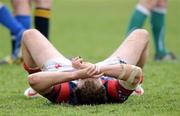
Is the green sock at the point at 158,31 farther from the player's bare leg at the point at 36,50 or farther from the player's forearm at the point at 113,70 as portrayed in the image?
the player's forearm at the point at 113,70

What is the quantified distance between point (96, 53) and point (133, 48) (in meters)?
4.89

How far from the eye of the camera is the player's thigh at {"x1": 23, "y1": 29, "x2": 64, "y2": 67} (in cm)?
609

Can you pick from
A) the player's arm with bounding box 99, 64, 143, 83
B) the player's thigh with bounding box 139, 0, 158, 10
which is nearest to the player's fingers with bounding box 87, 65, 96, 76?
the player's arm with bounding box 99, 64, 143, 83

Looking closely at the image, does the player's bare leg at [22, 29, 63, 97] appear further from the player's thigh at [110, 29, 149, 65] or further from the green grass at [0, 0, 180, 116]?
the player's thigh at [110, 29, 149, 65]

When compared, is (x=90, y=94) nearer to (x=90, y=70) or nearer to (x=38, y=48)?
(x=90, y=70)

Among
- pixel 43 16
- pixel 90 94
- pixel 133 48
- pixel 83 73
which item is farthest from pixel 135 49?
pixel 43 16

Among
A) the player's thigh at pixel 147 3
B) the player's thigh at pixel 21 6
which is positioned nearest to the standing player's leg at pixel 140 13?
the player's thigh at pixel 147 3

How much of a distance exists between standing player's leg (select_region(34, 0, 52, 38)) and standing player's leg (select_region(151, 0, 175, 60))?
70.1 inches

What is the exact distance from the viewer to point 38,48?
20.1ft

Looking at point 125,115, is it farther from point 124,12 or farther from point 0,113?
point 124,12

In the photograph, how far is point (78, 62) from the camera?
18.1 ft

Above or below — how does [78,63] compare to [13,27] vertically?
above

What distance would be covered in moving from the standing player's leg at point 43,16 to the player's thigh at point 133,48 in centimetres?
253

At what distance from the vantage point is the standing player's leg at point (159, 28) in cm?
984
